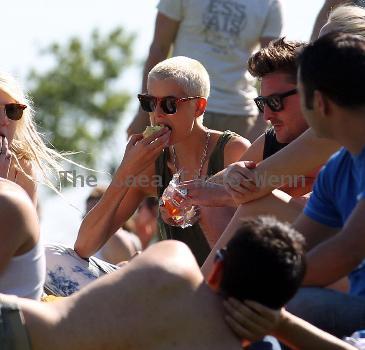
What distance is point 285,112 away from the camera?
5.58 metres

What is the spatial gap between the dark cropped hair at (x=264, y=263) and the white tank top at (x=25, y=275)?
813 mm

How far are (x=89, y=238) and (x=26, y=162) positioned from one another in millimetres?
580

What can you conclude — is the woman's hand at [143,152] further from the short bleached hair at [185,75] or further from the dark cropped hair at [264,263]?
the dark cropped hair at [264,263]

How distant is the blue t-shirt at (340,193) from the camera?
416 centimetres

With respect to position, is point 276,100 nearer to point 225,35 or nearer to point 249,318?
point 249,318

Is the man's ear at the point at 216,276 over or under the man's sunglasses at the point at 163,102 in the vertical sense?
over

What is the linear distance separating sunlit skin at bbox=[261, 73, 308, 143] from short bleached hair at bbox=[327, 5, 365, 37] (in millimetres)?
400

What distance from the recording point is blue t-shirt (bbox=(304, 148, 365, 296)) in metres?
4.16

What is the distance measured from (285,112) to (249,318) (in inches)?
81.9

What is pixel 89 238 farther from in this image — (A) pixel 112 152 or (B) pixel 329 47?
(A) pixel 112 152

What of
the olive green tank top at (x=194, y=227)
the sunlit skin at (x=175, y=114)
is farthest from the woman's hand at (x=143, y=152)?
the olive green tank top at (x=194, y=227)

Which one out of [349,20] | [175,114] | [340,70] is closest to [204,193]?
[175,114]

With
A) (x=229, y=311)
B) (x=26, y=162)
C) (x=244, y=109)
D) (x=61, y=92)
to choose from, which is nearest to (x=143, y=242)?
(x=244, y=109)

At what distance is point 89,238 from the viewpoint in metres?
6.27
